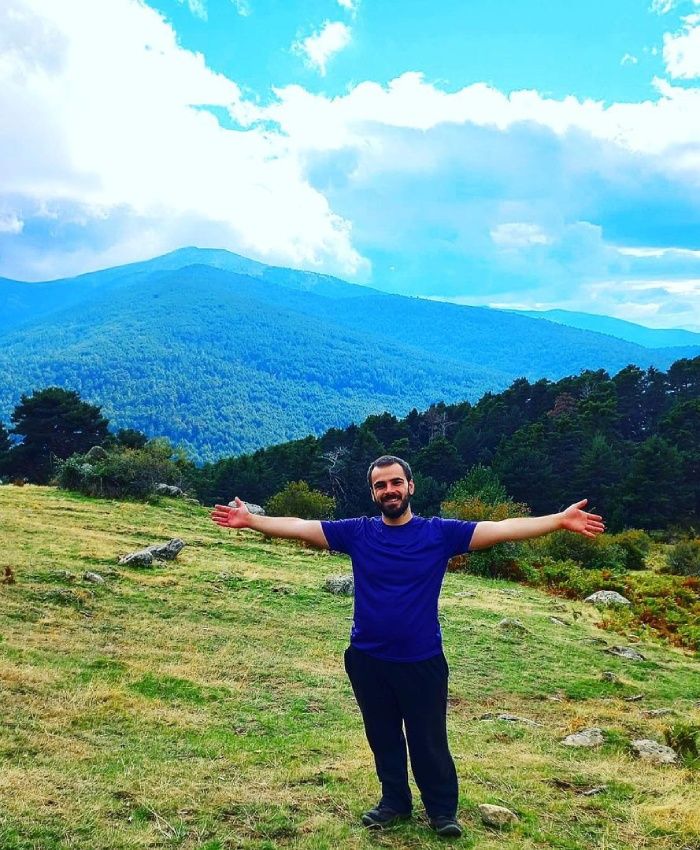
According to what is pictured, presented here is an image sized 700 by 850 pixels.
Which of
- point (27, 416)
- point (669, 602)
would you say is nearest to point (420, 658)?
point (669, 602)

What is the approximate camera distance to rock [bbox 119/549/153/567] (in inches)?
682

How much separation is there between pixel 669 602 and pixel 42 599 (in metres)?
19.2

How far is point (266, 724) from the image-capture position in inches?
331

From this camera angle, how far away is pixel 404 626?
16.1 feet

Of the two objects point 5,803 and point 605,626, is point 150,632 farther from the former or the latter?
point 605,626

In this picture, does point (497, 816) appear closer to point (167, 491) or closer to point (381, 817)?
point (381, 817)

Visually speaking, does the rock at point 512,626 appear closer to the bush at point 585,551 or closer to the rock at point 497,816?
the rock at point 497,816

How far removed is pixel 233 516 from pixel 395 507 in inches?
60.4

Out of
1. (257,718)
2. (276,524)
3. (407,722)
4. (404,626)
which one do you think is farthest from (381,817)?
(257,718)

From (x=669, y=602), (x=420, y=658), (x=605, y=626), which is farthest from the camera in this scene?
(x=669, y=602)

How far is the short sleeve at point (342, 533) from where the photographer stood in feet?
17.3

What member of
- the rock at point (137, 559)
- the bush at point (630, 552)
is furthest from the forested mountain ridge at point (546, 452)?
the rock at point (137, 559)

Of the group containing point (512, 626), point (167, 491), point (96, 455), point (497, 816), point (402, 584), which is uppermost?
point (96, 455)

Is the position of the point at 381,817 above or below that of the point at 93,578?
above
